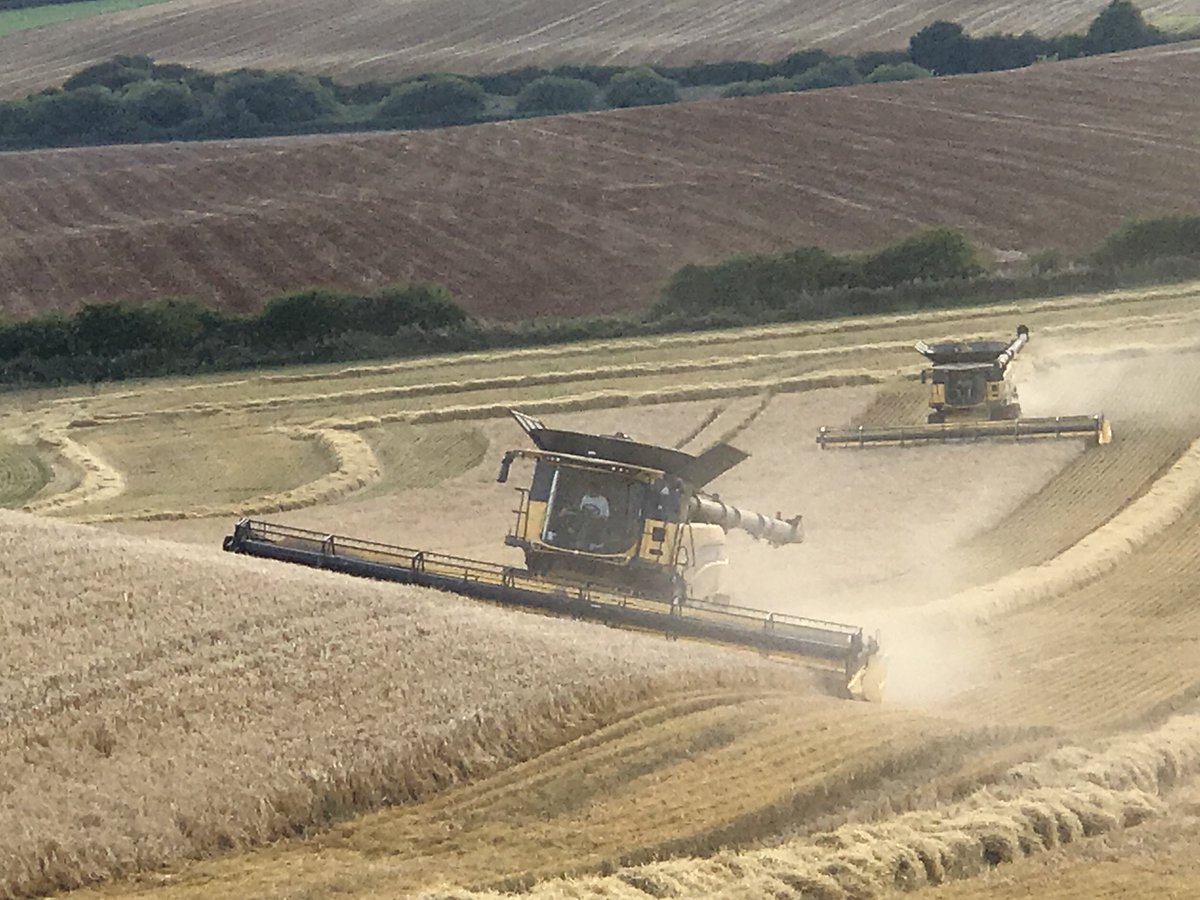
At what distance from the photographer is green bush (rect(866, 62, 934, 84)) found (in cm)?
7721

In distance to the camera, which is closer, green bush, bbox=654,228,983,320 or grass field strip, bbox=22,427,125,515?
grass field strip, bbox=22,427,125,515

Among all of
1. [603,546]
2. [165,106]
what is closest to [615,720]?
[603,546]

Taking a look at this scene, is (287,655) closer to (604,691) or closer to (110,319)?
(604,691)

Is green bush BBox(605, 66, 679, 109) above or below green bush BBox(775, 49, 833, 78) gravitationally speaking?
below

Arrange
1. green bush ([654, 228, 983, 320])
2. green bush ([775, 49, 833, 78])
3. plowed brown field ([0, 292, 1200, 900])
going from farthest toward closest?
green bush ([775, 49, 833, 78])
green bush ([654, 228, 983, 320])
plowed brown field ([0, 292, 1200, 900])

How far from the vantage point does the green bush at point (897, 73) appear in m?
77.2

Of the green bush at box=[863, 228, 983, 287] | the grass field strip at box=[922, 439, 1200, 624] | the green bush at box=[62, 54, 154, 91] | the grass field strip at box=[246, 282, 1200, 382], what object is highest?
the green bush at box=[62, 54, 154, 91]

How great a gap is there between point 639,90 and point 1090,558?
57905 mm

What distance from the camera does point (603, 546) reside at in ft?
66.1

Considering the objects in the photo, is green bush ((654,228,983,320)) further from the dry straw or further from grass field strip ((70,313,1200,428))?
the dry straw

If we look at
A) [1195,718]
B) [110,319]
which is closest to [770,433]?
[1195,718]

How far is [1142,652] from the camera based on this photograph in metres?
20.0

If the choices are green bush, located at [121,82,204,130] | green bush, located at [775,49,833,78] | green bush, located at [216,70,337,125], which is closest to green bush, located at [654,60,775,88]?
green bush, located at [775,49,833,78]

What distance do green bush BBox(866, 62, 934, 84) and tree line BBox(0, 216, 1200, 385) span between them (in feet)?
96.1
